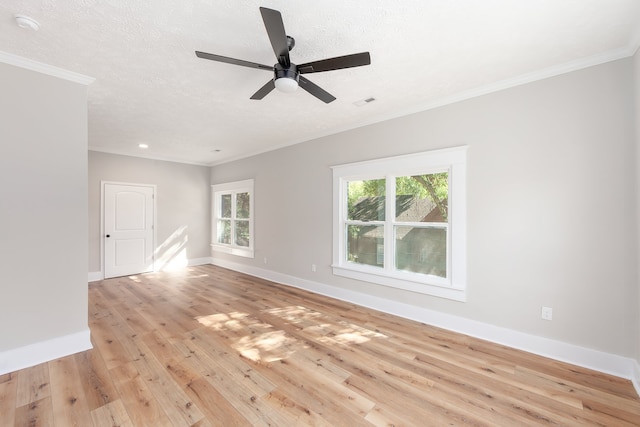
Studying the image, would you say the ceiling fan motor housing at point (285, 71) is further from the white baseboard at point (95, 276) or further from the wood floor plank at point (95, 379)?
the white baseboard at point (95, 276)

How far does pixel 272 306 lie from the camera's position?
3900 mm

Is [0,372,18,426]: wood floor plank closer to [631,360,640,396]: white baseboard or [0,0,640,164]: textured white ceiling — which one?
[0,0,640,164]: textured white ceiling

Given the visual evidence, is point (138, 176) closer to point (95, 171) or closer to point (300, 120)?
point (95, 171)

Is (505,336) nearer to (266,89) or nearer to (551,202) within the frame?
(551,202)

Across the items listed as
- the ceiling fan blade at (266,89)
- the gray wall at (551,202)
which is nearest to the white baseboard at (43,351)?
the ceiling fan blade at (266,89)

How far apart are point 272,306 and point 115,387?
2027 millimetres

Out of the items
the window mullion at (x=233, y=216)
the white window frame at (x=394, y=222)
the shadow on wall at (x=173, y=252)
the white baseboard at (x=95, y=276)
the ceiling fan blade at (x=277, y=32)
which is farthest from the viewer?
the window mullion at (x=233, y=216)

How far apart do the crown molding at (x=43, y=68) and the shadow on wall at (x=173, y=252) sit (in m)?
4.37

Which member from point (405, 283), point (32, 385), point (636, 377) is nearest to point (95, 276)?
point (32, 385)

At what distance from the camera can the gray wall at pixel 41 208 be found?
7.65 feet

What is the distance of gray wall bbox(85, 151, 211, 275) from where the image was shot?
5.40 meters

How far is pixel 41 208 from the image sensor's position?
8.13 feet

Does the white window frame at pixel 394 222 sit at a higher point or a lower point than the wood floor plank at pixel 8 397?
higher

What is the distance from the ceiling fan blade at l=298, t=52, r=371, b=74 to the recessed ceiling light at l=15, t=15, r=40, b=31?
1.90 m
